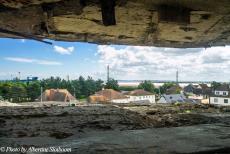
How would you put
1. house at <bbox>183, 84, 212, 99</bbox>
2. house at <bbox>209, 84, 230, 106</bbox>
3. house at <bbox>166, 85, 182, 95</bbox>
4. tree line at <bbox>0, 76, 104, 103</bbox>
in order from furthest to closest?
house at <bbox>183, 84, 212, 99</bbox>, house at <bbox>166, 85, 182, 95</bbox>, tree line at <bbox>0, 76, 104, 103</bbox>, house at <bbox>209, 84, 230, 106</bbox>

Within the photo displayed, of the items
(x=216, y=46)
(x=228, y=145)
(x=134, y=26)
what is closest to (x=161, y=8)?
(x=134, y=26)

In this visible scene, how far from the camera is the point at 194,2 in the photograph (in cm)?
371

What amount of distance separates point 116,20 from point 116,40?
→ 52.4 inches

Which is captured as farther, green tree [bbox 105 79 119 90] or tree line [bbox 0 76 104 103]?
green tree [bbox 105 79 119 90]

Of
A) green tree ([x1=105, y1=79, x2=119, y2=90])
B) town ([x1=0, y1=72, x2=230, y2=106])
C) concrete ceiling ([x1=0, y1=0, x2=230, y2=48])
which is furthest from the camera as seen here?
green tree ([x1=105, y1=79, x2=119, y2=90])

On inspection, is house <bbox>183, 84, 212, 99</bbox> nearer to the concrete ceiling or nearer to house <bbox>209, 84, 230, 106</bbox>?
house <bbox>209, 84, 230, 106</bbox>

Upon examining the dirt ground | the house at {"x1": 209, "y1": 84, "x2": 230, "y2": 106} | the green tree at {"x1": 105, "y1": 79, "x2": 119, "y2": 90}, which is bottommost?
the house at {"x1": 209, "y1": 84, "x2": 230, "y2": 106}

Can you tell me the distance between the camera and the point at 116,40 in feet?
18.3

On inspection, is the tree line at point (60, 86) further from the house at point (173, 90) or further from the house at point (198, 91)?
the house at point (198, 91)

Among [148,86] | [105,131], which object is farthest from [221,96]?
[105,131]

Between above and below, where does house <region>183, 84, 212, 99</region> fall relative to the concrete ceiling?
below

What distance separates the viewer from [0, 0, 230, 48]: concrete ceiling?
3.72 metres

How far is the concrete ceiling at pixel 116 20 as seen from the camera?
3719mm

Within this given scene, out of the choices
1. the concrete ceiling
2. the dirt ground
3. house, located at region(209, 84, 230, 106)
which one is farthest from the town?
the dirt ground
